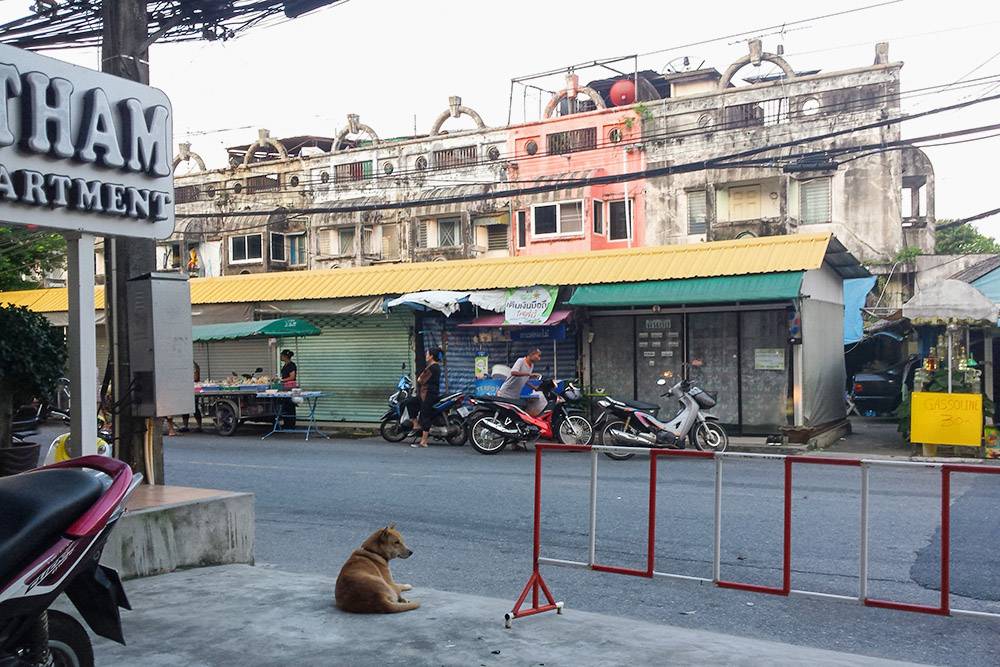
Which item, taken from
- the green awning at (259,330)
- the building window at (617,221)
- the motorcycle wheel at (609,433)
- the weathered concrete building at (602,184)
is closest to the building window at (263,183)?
the weathered concrete building at (602,184)

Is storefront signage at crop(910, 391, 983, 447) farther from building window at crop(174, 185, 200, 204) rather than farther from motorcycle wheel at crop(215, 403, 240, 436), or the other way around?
building window at crop(174, 185, 200, 204)

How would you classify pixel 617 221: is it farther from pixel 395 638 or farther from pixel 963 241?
pixel 395 638

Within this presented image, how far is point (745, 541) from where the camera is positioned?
8023 millimetres

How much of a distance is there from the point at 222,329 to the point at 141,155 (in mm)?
15355

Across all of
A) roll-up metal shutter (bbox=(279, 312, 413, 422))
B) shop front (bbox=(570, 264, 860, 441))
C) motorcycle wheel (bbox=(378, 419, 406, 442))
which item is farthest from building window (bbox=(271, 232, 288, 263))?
shop front (bbox=(570, 264, 860, 441))

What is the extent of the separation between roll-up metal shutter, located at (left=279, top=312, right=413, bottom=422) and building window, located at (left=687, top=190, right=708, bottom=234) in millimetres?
20227

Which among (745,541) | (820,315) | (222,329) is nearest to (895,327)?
(820,315)

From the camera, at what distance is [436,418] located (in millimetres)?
18031

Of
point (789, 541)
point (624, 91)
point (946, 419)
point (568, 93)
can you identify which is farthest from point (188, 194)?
point (789, 541)

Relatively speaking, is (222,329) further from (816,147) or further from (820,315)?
(816,147)

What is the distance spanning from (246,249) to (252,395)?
30.3 m

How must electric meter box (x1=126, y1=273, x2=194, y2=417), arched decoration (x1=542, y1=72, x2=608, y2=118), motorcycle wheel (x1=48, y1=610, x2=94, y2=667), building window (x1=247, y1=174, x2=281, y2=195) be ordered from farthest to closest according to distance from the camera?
building window (x1=247, y1=174, x2=281, y2=195)
arched decoration (x1=542, y1=72, x2=608, y2=118)
electric meter box (x1=126, y1=273, x2=194, y2=417)
motorcycle wheel (x1=48, y1=610, x2=94, y2=667)

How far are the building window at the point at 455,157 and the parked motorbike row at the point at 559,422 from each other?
28.0m

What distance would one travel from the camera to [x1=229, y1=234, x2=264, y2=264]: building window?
48688mm
